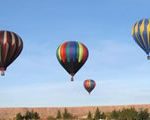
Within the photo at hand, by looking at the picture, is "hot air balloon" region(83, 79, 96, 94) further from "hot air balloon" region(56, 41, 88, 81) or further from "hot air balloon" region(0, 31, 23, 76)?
"hot air balloon" region(0, 31, 23, 76)

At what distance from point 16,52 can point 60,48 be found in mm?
13676

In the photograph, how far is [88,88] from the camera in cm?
14288

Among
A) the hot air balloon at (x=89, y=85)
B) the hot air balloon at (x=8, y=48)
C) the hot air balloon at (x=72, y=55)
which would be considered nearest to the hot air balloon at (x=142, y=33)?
the hot air balloon at (x=72, y=55)

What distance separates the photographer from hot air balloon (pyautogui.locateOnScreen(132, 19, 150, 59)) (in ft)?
310

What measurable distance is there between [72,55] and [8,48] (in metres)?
14.3

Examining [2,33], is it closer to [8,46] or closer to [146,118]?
[8,46]

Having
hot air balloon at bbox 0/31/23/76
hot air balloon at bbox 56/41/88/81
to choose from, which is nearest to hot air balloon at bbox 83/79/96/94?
hot air balloon at bbox 56/41/88/81

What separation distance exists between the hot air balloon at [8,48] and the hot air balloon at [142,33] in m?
20.4

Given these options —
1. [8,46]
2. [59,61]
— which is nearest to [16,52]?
[8,46]

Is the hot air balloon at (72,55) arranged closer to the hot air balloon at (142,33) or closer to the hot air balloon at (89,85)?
the hot air balloon at (142,33)

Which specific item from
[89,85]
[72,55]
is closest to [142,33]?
[72,55]

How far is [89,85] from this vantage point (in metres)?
145

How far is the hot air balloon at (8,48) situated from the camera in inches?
3561

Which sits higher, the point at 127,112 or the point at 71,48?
the point at 71,48
